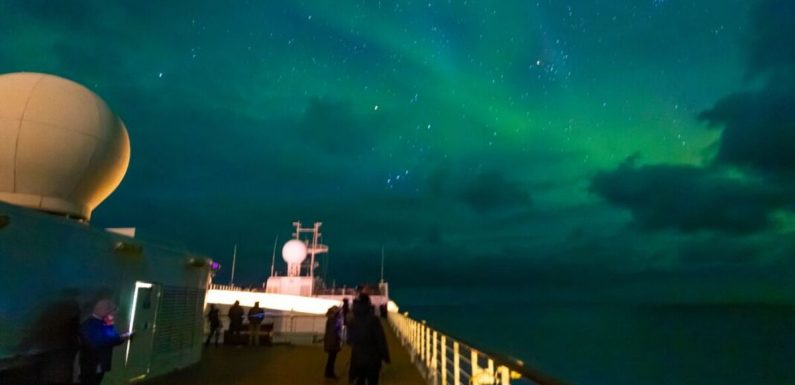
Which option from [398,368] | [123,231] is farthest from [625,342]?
[123,231]

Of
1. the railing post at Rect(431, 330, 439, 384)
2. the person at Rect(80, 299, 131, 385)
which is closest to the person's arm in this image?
the person at Rect(80, 299, 131, 385)

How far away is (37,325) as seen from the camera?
243 inches

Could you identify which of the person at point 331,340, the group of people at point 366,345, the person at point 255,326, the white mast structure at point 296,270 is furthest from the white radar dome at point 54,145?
the white mast structure at point 296,270

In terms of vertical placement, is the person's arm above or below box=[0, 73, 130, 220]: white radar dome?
below

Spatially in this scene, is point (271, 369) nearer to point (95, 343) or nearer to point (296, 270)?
point (95, 343)

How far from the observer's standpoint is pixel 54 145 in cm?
886

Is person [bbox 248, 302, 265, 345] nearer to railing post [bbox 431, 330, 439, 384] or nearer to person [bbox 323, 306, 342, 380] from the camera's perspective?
person [bbox 323, 306, 342, 380]

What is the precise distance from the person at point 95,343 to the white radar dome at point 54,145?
150 inches

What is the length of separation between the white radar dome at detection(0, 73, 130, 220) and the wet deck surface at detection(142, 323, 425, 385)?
376 cm

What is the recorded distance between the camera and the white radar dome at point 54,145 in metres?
8.61

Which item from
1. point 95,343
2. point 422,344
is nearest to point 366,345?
point 95,343

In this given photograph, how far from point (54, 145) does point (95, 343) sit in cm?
464

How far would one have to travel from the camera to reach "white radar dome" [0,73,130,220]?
8.61 m

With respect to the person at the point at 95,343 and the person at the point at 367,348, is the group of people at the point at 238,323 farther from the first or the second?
the person at the point at 367,348
